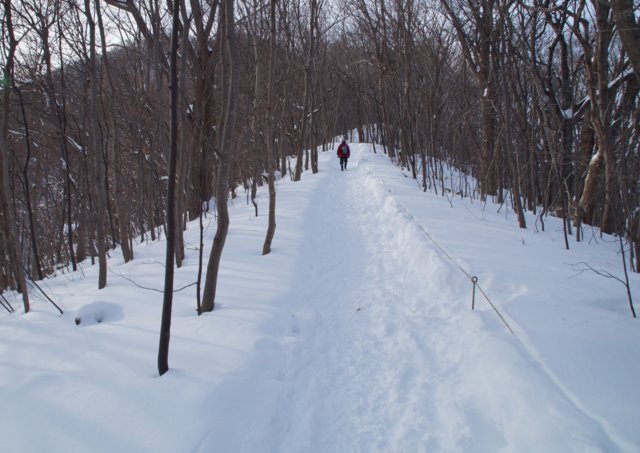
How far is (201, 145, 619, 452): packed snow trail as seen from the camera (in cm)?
202

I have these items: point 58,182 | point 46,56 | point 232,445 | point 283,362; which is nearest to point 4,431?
point 232,445

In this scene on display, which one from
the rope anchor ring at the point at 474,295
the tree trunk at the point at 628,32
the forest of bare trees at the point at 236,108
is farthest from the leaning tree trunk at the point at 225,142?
the tree trunk at the point at 628,32

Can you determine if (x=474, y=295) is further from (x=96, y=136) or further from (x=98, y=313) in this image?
(x=96, y=136)

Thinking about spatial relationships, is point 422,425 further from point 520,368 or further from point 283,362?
point 283,362

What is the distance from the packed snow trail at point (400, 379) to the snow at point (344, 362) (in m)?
0.01

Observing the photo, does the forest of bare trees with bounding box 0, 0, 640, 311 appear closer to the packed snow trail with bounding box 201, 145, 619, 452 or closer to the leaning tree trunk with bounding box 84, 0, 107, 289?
the leaning tree trunk with bounding box 84, 0, 107, 289

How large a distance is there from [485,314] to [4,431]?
3.54 meters

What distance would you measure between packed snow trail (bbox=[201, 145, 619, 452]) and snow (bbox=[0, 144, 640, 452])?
0.01 meters

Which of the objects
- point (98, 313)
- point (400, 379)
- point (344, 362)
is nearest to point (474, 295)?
point (400, 379)

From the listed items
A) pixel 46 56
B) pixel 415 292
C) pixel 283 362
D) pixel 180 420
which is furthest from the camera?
pixel 46 56

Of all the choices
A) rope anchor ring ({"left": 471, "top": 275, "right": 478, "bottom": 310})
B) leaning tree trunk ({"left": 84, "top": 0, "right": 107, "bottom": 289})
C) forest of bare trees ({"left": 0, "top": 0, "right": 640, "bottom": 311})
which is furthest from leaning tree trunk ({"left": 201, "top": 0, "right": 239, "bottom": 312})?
rope anchor ring ({"left": 471, "top": 275, "right": 478, "bottom": 310})

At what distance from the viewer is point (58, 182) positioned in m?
13.6

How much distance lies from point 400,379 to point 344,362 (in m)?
0.47

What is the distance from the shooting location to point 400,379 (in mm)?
2666
